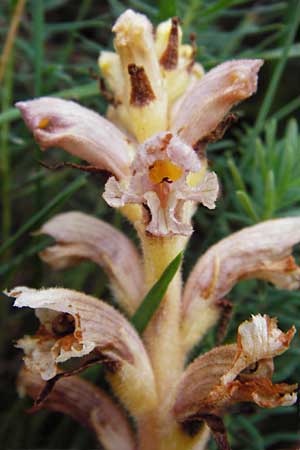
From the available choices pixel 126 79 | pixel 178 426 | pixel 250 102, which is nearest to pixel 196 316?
pixel 178 426

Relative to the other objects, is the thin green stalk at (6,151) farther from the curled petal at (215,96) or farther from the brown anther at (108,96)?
the curled petal at (215,96)

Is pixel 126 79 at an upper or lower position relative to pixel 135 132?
upper

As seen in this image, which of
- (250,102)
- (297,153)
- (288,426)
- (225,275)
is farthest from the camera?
(250,102)

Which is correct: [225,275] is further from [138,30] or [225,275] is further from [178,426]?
[138,30]

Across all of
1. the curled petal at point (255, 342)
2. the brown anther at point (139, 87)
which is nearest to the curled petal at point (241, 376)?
the curled petal at point (255, 342)

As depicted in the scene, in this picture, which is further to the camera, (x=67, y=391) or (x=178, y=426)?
(x=67, y=391)

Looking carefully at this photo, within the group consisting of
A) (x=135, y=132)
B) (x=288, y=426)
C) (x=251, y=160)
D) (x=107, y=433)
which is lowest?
(x=288, y=426)

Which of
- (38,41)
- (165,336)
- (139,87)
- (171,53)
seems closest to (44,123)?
(139,87)

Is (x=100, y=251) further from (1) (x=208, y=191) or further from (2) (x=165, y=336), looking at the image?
(1) (x=208, y=191)
